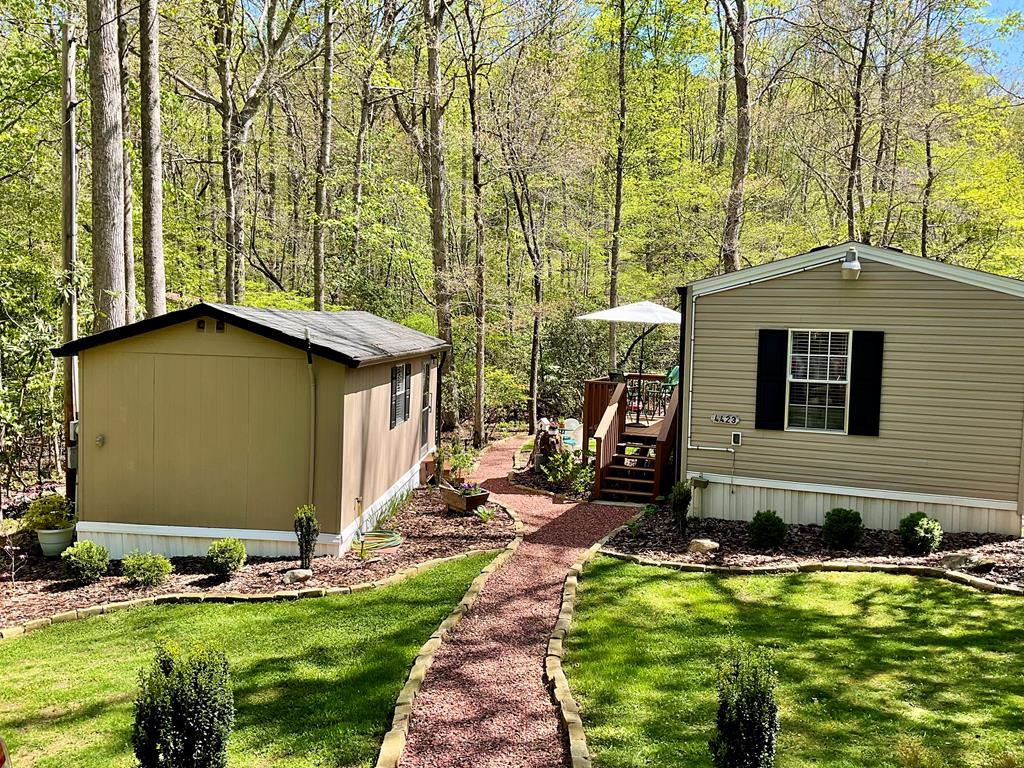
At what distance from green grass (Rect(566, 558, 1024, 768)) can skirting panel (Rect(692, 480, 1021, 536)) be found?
1.92m

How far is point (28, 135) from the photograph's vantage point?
48.6ft

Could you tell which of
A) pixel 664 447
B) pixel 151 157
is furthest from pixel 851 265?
pixel 151 157

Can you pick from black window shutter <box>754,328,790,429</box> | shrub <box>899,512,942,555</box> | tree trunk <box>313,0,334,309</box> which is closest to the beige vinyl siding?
black window shutter <box>754,328,790,429</box>

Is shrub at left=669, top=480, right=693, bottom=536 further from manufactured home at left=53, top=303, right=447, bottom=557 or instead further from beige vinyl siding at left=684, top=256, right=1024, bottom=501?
manufactured home at left=53, top=303, right=447, bottom=557

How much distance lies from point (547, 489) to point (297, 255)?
16356 mm

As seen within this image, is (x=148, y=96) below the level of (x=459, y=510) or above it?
above

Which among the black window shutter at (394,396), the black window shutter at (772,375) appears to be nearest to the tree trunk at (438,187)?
the black window shutter at (394,396)

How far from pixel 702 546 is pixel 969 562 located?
2852mm

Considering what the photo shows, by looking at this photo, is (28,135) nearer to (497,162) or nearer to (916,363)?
(497,162)

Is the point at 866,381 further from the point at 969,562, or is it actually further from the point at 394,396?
the point at 394,396

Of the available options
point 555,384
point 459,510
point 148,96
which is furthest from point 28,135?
point 555,384

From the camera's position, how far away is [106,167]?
988 centimetres

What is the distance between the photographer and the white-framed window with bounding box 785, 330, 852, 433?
30.7ft

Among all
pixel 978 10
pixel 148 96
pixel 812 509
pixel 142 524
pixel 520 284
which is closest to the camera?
pixel 142 524
